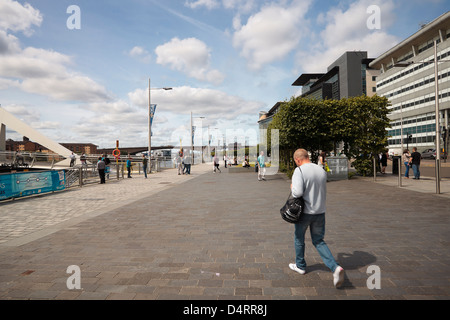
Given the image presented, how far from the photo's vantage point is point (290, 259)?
426cm

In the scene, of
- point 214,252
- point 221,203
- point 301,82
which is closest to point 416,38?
point 301,82

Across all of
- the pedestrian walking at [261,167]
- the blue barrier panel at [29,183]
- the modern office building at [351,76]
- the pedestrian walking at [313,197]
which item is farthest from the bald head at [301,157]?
the modern office building at [351,76]

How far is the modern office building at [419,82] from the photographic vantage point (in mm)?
52000

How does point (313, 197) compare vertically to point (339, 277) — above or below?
above

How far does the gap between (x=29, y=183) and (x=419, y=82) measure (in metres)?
71.8

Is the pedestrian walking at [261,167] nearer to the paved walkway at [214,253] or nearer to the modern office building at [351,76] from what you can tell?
the paved walkway at [214,253]

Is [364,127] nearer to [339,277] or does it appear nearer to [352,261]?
[352,261]

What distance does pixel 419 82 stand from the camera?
6097cm

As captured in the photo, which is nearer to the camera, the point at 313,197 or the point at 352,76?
the point at 313,197

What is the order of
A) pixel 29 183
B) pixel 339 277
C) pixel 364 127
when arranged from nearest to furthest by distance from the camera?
pixel 339 277, pixel 29 183, pixel 364 127

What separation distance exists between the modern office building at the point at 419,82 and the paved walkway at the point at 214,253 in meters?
50.2

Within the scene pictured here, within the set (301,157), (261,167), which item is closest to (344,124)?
(261,167)

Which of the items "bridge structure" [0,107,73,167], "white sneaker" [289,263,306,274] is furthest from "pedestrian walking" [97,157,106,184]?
"bridge structure" [0,107,73,167]
